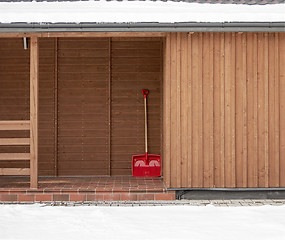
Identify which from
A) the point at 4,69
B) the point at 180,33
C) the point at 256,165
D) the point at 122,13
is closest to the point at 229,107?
the point at 256,165

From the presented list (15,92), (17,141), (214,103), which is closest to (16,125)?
(17,141)

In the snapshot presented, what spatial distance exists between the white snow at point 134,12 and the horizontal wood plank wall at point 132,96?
1691mm

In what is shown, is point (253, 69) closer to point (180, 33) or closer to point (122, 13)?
point (180, 33)

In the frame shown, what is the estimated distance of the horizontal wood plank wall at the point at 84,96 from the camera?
852 cm

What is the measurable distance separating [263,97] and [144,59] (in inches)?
113

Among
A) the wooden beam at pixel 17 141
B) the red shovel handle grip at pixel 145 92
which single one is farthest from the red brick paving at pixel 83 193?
the red shovel handle grip at pixel 145 92

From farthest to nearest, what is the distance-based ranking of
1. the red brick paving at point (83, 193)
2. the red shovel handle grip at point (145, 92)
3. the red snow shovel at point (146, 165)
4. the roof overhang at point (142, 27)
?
1. the red shovel handle grip at point (145, 92)
2. the red snow shovel at point (146, 165)
3. the red brick paving at point (83, 193)
4. the roof overhang at point (142, 27)

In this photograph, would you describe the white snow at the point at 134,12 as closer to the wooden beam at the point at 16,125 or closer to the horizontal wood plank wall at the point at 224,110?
the horizontal wood plank wall at the point at 224,110

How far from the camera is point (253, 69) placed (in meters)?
6.65

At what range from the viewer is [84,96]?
853cm
